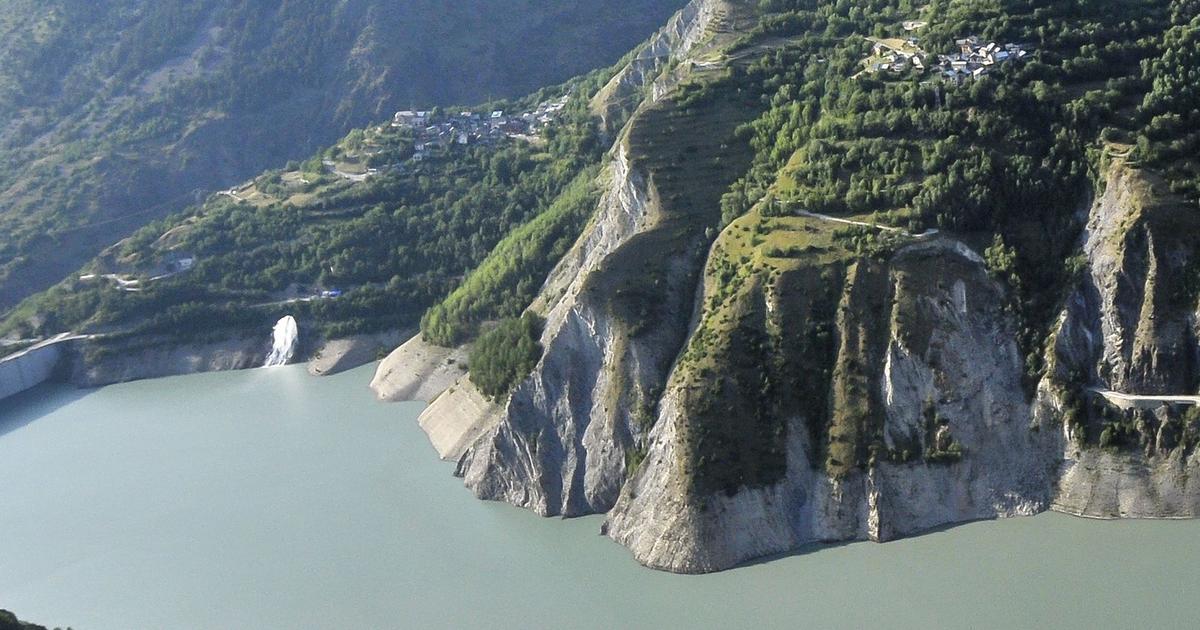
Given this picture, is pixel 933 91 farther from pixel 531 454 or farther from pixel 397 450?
pixel 397 450

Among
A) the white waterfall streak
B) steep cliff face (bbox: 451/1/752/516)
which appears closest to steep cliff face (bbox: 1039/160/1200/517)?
steep cliff face (bbox: 451/1/752/516)

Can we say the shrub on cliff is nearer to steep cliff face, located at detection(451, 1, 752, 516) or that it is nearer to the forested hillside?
steep cliff face, located at detection(451, 1, 752, 516)

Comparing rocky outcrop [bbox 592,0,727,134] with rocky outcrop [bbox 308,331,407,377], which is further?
rocky outcrop [bbox 592,0,727,134]

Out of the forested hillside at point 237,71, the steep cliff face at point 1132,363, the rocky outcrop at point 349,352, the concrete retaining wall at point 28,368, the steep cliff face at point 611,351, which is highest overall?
the steep cliff face at point 1132,363

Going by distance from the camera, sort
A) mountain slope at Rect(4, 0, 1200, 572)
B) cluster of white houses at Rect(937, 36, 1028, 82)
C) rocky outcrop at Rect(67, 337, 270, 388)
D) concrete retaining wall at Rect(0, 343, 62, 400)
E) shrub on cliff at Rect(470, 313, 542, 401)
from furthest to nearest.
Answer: rocky outcrop at Rect(67, 337, 270, 388)
concrete retaining wall at Rect(0, 343, 62, 400)
shrub on cliff at Rect(470, 313, 542, 401)
cluster of white houses at Rect(937, 36, 1028, 82)
mountain slope at Rect(4, 0, 1200, 572)

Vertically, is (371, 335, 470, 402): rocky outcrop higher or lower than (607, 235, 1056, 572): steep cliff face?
lower

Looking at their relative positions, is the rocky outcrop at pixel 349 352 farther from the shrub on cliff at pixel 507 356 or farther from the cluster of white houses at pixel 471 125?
the cluster of white houses at pixel 471 125

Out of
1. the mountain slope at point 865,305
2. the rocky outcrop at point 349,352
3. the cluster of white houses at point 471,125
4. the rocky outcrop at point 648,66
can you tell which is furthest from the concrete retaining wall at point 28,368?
the rocky outcrop at point 648,66
